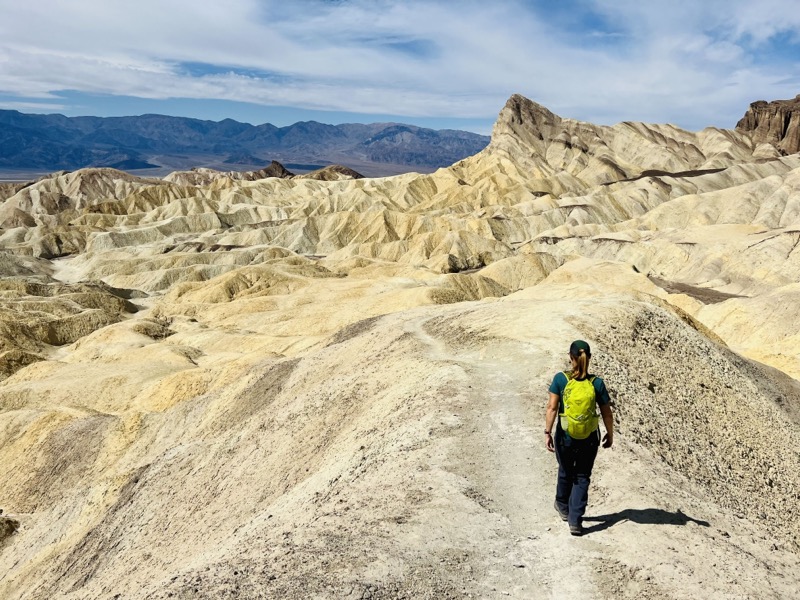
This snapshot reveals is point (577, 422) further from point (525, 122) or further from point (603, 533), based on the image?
point (525, 122)

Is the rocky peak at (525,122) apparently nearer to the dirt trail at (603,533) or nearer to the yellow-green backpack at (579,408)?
the dirt trail at (603,533)

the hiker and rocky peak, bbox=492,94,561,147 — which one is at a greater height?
rocky peak, bbox=492,94,561,147

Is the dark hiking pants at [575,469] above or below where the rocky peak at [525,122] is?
below

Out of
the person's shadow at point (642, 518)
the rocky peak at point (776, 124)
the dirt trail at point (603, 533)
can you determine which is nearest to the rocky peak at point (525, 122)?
the rocky peak at point (776, 124)

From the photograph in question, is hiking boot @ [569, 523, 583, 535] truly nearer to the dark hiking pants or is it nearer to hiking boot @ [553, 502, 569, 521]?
the dark hiking pants

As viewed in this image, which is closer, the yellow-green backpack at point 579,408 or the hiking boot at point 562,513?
the yellow-green backpack at point 579,408

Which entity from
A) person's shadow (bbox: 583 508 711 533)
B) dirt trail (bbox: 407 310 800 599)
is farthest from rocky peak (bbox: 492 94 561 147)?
person's shadow (bbox: 583 508 711 533)

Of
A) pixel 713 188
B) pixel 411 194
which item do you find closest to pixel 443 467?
pixel 713 188

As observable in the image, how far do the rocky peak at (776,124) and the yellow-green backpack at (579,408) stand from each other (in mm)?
187639

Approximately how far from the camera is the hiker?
27.8 ft

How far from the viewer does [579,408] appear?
27.8 ft

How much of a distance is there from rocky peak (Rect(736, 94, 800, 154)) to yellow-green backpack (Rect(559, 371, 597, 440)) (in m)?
188

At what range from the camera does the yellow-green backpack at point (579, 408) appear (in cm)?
845

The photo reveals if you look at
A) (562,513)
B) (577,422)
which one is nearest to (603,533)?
(562,513)
